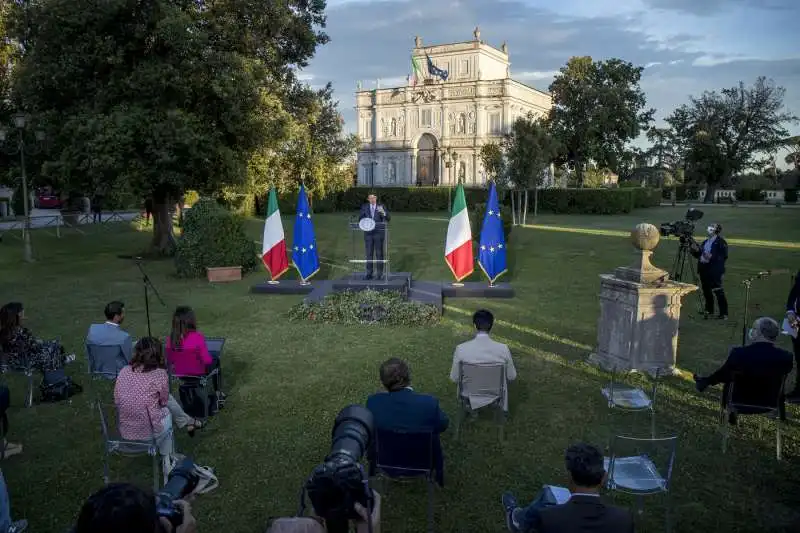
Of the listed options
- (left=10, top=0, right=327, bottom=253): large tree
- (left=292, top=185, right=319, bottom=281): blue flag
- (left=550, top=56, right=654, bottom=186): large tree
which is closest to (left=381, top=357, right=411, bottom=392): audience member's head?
(left=292, top=185, right=319, bottom=281): blue flag

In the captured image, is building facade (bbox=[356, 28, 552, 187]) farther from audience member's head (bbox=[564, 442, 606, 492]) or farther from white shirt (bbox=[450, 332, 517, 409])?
audience member's head (bbox=[564, 442, 606, 492])

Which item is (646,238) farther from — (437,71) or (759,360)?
(437,71)

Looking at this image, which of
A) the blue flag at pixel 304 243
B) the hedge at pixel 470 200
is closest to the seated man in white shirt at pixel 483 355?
the blue flag at pixel 304 243

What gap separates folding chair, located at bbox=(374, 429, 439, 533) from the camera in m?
4.65

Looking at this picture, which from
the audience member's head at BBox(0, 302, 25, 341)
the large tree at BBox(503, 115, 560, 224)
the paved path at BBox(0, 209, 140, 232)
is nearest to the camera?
the audience member's head at BBox(0, 302, 25, 341)

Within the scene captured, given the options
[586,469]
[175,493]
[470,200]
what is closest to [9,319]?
[175,493]

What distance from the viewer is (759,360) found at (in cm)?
578

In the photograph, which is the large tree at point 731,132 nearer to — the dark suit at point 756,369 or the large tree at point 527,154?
the large tree at point 527,154

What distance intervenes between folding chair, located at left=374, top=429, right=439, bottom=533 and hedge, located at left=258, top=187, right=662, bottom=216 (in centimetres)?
4101

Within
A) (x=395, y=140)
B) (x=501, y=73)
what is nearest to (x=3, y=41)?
(x=395, y=140)

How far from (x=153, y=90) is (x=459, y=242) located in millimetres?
10192

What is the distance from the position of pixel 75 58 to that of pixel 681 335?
56.8 ft

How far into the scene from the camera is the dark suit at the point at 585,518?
121 inches

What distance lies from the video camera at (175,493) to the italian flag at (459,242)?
1122 cm
